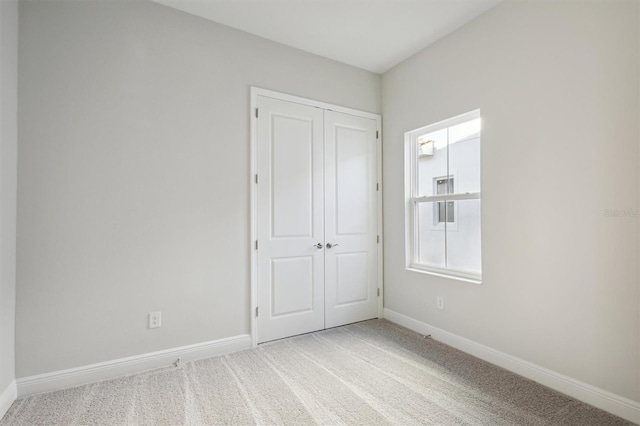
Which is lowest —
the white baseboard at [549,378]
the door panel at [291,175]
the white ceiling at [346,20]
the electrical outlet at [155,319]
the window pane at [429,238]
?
the white baseboard at [549,378]

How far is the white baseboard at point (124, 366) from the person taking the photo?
2090 millimetres

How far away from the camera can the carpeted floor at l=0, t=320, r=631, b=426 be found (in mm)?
1825

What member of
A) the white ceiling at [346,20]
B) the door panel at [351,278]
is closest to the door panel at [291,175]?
the door panel at [351,278]

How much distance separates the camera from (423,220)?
10.8 feet

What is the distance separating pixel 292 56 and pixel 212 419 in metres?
3.03

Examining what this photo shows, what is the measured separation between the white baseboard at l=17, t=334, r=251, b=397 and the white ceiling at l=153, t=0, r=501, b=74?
2.73m

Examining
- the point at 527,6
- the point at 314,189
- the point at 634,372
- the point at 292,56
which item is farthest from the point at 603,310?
the point at 292,56

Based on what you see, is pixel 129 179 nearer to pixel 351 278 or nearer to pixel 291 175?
pixel 291 175

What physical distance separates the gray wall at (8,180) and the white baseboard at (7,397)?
0.11ft

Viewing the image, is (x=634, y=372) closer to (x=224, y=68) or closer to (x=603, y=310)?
(x=603, y=310)

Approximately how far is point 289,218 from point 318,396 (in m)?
1.55

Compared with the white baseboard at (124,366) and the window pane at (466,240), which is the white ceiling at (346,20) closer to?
the window pane at (466,240)

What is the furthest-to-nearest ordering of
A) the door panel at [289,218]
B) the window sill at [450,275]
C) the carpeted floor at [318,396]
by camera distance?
the door panel at [289,218] → the window sill at [450,275] → the carpeted floor at [318,396]

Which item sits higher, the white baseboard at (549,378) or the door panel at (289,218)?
the door panel at (289,218)
